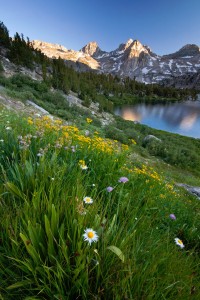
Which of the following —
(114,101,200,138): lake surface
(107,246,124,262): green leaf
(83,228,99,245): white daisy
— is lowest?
(114,101,200,138): lake surface

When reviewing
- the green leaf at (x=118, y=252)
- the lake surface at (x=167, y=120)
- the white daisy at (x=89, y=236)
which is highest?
the white daisy at (x=89, y=236)

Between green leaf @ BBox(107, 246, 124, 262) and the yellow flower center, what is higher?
the yellow flower center

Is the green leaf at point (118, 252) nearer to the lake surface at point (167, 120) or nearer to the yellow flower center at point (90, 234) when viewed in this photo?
the yellow flower center at point (90, 234)

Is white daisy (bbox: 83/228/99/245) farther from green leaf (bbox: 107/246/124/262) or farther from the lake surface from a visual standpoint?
the lake surface

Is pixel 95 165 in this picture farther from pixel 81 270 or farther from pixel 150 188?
pixel 81 270

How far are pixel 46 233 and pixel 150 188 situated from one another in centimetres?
202

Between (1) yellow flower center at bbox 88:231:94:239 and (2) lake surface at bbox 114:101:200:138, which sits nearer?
(1) yellow flower center at bbox 88:231:94:239

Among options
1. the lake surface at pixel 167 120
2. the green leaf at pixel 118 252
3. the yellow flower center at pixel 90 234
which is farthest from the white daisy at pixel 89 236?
the lake surface at pixel 167 120

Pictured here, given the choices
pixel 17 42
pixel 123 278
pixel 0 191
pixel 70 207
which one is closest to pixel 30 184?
pixel 0 191

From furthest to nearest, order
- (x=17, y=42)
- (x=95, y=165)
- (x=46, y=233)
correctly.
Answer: (x=17, y=42)
(x=95, y=165)
(x=46, y=233)

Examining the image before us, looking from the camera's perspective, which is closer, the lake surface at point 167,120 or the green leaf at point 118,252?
the green leaf at point 118,252

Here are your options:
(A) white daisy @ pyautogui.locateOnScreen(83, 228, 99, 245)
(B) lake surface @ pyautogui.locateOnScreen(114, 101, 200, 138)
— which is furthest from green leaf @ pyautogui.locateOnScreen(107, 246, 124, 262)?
(B) lake surface @ pyautogui.locateOnScreen(114, 101, 200, 138)

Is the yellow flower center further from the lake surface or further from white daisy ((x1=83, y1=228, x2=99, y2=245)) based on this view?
the lake surface

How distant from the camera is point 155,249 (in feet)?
5.19
